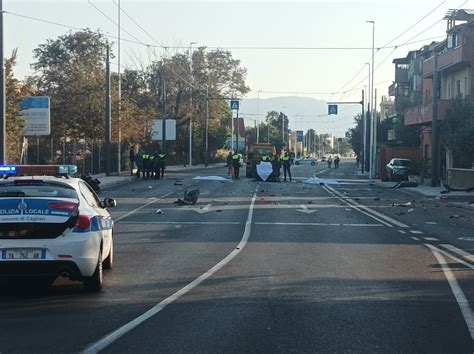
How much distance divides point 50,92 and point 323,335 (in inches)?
1986

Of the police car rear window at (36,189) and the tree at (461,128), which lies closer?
the police car rear window at (36,189)

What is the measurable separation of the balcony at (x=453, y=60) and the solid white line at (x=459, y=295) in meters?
33.0

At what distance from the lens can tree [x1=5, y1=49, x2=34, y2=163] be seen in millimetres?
32000

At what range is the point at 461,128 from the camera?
35406 mm

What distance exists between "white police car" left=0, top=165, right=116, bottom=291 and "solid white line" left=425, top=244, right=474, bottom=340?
14.3 ft

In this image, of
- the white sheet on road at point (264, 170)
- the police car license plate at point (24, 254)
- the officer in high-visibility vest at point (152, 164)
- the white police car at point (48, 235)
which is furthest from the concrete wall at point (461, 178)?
the police car license plate at point (24, 254)

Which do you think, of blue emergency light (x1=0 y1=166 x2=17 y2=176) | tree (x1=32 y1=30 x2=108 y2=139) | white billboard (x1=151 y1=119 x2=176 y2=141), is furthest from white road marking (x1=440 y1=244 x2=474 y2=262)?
white billboard (x1=151 y1=119 x2=176 y2=141)

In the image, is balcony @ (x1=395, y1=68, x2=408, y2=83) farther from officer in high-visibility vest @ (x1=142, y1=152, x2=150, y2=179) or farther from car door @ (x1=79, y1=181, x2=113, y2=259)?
car door @ (x1=79, y1=181, x2=113, y2=259)

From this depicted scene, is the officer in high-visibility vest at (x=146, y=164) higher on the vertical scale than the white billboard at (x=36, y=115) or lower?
lower

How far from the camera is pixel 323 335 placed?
723 centimetres

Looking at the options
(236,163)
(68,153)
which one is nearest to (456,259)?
(236,163)

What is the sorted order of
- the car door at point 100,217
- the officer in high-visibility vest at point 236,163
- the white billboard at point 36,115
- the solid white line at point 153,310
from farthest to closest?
the officer in high-visibility vest at point 236,163
the white billboard at point 36,115
the car door at point 100,217
the solid white line at point 153,310

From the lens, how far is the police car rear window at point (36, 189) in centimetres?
919

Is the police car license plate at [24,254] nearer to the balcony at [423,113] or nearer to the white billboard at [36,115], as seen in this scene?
the white billboard at [36,115]
